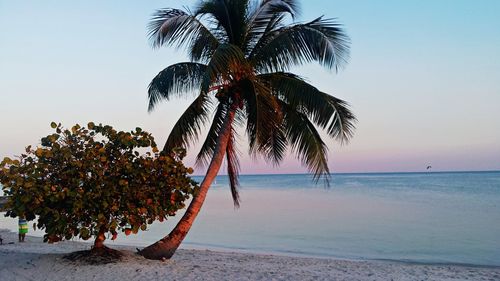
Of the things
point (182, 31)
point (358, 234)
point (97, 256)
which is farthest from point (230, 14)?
point (358, 234)

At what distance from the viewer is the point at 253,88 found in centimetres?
996

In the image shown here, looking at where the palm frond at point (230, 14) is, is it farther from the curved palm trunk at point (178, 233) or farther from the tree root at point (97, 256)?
the tree root at point (97, 256)

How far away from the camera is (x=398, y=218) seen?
26500mm

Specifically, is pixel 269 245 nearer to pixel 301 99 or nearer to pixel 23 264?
pixel 301 99

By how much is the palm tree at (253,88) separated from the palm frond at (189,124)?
23 mm

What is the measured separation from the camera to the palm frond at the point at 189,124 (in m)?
11.0

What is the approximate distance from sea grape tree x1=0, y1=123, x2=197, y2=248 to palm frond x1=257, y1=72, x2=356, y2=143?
2952 mm

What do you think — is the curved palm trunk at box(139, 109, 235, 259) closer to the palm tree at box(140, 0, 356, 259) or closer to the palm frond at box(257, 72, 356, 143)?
the palm tree at box(140, 0, 356, 259)

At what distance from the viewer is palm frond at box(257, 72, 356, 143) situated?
10.1m

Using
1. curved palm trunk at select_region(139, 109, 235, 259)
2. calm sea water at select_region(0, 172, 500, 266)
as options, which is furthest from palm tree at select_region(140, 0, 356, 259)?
calm sea water at select_region(0, 172, 500, 266)

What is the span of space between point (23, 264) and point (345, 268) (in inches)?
273

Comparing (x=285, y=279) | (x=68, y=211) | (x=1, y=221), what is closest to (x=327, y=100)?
(x=285, y=279)

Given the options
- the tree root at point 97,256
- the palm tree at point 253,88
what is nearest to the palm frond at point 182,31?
the palm tree at point 253,88

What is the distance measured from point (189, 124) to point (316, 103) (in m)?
3.07
